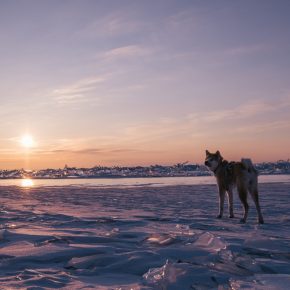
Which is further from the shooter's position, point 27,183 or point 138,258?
point 27,183

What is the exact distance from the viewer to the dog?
9180mm

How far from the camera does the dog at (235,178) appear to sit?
9.18m

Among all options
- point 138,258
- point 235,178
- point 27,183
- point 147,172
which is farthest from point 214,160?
point 147,172

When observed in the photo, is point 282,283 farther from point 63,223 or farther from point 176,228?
point 63,223

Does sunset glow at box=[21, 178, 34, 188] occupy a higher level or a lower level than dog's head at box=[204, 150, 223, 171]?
lower

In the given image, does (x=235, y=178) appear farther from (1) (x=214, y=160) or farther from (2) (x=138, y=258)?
(2) (x=138, y=258)

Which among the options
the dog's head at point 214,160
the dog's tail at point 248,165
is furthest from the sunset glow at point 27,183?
the dog's tail at point 248,165

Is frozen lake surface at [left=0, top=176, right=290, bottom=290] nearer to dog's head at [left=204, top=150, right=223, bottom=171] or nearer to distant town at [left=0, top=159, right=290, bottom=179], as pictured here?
dog's head at [left=204, top=150, right=223, bottom=171]

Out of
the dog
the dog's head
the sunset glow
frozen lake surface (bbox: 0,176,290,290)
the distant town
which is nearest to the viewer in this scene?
frozen lake surface (bbox: 0,176,290,290)

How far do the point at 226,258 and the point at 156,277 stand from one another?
3.90 feet

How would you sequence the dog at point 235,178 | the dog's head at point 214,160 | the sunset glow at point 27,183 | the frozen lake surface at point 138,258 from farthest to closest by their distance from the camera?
the sunset glow at point 27,183, the dog's head at point 214,160, the dog at point 235,178, the frozen lake surface at point 138,258

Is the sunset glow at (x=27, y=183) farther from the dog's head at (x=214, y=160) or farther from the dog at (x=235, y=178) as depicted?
the dog at (x=235, y=178)

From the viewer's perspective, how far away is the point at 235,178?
9875 millimetres

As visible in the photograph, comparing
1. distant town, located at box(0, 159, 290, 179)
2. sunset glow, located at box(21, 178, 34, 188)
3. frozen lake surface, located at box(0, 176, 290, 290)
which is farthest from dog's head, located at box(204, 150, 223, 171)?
distant town, located at box(0, 159, 290, 179)
